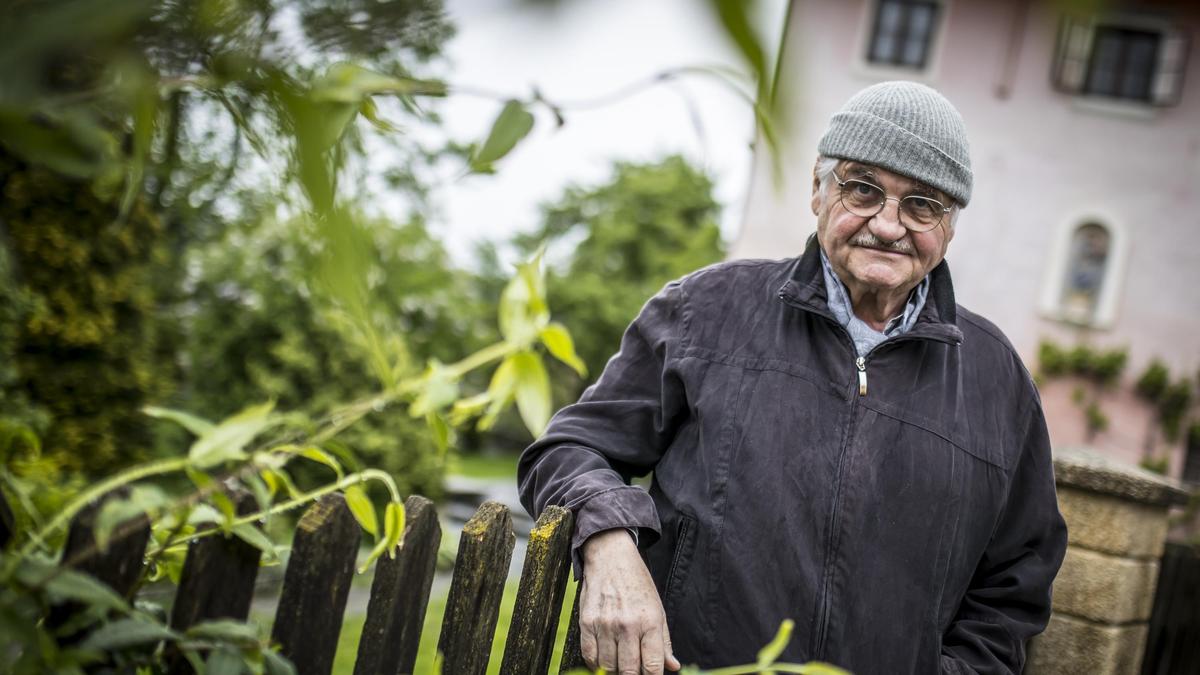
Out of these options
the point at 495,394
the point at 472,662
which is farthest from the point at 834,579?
the point at 495,394

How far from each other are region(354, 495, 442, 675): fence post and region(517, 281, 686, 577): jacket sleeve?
25 cm

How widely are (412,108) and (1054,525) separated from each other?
5.20 feet

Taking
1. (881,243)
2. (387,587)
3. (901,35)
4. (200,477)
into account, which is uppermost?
(901,35)

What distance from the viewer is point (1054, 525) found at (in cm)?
180

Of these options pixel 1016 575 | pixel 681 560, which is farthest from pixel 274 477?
pixel 1016 575

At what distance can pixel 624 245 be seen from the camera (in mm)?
33844

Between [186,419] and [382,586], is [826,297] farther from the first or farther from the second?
[186,419]

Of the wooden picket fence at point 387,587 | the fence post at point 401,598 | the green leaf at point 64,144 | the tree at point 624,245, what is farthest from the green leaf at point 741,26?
the tree at point 624,245

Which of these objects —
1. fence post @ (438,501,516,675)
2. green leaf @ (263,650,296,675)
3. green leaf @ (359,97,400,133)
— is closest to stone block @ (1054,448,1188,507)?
fence post @ (438,501,516,675)

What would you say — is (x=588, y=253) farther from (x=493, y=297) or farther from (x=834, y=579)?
(x=834, y=579)

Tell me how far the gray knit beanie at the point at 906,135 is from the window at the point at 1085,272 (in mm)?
14798

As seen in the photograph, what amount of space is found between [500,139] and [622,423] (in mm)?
1217

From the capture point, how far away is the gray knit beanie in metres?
1.70

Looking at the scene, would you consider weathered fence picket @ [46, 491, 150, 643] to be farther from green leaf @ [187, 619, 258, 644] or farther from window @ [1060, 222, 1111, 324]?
window @ [1060, 222, 1111, 324]
